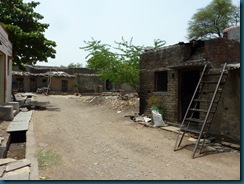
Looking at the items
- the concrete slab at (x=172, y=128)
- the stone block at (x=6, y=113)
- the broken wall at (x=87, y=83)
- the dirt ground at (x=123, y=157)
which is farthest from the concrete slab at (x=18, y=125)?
the broken wall at (x=87, y=83)

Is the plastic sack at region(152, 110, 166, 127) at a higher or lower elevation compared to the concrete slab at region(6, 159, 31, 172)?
higher

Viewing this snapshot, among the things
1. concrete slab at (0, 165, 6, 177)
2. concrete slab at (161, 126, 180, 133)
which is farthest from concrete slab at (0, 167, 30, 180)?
concrete slab at (161, 126, 180, 133)

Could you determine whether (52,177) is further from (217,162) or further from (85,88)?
(85,88)

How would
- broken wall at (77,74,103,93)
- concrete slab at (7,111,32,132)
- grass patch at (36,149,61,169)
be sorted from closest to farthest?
grass patch at (36,149,61,169) → concrete slab at (7,111,32,132) → broken wall at (77,74,103,93)

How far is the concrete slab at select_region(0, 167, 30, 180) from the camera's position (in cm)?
439

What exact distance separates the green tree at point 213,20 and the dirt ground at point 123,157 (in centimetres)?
2270

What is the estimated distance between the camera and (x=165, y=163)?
16.9 feet

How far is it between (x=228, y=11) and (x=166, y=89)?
21.7 meters

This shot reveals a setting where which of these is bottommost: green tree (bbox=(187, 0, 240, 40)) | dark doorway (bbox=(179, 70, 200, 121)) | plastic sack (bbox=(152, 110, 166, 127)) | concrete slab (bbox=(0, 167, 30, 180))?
concrete slab (bbox=(0, 167, 30, 180))

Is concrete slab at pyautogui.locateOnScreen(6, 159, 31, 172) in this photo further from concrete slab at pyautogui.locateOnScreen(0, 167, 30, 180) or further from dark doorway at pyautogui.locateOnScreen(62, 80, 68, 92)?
dark doorway at pyautogui.locateOnScreen(62, 80, 68, 92)

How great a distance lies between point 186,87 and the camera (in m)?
9.15

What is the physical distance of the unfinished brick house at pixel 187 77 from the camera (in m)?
6.44

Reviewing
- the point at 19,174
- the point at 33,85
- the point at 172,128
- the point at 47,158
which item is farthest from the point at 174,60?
the point at 33,85

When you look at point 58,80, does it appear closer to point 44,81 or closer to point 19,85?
point 44,81
